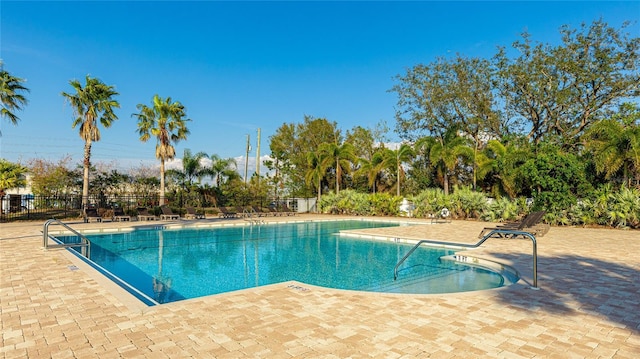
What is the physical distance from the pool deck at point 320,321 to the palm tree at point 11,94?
1155 centimetres

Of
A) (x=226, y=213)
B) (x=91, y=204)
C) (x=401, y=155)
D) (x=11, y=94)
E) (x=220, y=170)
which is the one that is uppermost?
(x=11, y=94)

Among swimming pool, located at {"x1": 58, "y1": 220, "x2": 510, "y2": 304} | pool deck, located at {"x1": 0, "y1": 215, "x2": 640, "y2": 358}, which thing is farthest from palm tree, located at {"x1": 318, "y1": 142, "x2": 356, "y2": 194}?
pool deck, located at {"x1": 0, "y1": 215, "x2": 640, "y2": 358}

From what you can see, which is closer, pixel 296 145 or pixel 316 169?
pixel 316 169

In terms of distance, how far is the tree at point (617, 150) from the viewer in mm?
14938

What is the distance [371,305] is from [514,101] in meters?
27.7

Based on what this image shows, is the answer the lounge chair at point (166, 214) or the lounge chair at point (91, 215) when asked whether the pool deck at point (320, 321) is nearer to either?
the lounge chair at point (91, 215)

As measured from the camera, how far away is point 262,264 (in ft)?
31.8

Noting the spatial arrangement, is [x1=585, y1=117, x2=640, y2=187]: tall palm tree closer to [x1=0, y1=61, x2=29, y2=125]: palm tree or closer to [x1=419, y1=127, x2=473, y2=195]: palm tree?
[x1=419, y1=127, x2=473, y2=195]: palm tree

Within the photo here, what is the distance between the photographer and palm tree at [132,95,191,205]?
23.3 m

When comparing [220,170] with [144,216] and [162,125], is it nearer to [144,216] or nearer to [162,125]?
[162,125]

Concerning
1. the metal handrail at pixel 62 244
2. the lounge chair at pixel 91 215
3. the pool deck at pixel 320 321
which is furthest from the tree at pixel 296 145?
the pool deck at pixel 320 321

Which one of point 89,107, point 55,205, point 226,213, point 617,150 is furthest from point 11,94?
point 617,150

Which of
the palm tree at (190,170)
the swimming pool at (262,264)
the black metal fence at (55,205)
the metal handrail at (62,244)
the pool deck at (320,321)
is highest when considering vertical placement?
the palm tree at (190,170)

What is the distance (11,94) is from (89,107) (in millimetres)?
5092
